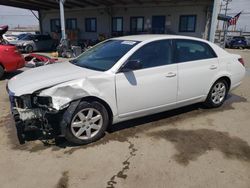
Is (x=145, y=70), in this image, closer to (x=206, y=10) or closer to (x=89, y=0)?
(x=206, y=10)

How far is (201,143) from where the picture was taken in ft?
12.0

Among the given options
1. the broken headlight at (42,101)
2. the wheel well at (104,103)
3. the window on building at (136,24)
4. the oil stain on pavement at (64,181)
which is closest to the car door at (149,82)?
the wheel well at (104,103)

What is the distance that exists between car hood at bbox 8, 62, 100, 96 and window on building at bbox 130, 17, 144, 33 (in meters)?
17.1

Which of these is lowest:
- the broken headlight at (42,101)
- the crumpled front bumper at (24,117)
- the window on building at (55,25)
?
the crumpled front bumper at (24,117)

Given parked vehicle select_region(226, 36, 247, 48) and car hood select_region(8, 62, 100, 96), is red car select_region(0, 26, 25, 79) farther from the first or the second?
parked vehicle select_region(226, 36, 247, 48)

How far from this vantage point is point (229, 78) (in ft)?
16.6

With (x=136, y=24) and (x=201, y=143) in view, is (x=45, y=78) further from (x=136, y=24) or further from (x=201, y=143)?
(x=136, y=24)

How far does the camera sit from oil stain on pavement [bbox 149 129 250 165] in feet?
10.9

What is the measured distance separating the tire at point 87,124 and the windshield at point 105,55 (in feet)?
2.10

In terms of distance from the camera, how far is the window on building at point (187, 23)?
58.3 ft

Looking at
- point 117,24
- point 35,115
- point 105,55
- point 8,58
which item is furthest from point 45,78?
point 117,24

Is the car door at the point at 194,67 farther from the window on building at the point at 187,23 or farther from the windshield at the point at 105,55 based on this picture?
the window on building at the point at 187,23

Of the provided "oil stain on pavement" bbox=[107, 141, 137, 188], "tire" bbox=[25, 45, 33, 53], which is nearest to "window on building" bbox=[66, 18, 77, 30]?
"tire" bbox=[25, 45, 33, 53]

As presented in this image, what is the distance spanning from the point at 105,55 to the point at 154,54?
2.78ft
